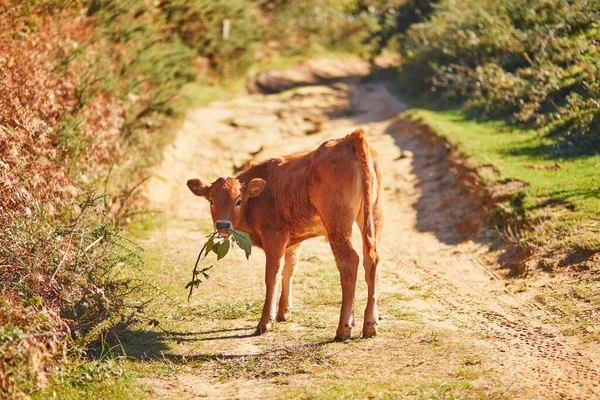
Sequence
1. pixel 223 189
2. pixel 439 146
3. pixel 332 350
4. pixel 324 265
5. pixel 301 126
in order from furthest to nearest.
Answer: pixel 301 126, pixel 439 146, pixel 324 265, pixel 223 189, pixel 332 350

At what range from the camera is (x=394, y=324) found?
27.0 feet

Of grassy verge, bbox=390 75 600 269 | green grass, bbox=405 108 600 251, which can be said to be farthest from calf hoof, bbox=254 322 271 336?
green grass, bbox=405 108 600 251

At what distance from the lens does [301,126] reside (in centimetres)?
2166

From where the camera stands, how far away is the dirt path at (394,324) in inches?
255

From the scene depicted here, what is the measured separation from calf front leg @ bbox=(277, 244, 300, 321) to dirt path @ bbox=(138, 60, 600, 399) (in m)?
0.18

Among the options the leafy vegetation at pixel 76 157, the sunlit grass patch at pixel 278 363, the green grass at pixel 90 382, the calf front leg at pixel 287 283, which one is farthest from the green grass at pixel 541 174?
the green grass at pixel 90 382

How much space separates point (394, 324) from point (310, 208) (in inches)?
66.4

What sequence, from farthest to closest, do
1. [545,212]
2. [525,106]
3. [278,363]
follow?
[525,106], [545,212], [278,363]

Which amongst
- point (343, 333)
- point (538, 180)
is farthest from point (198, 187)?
point (538, 180)

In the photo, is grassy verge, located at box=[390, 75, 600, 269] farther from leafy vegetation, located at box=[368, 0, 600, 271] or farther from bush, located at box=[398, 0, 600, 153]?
bush, located at box=[398, 0, 600, 153]

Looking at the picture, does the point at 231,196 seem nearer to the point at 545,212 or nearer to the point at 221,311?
the point at 221,311

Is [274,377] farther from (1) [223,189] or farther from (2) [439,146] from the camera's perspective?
(2) [439,146]

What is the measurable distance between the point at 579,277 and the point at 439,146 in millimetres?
7642

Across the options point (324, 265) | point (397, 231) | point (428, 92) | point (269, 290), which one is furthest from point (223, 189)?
point (428, 92)
